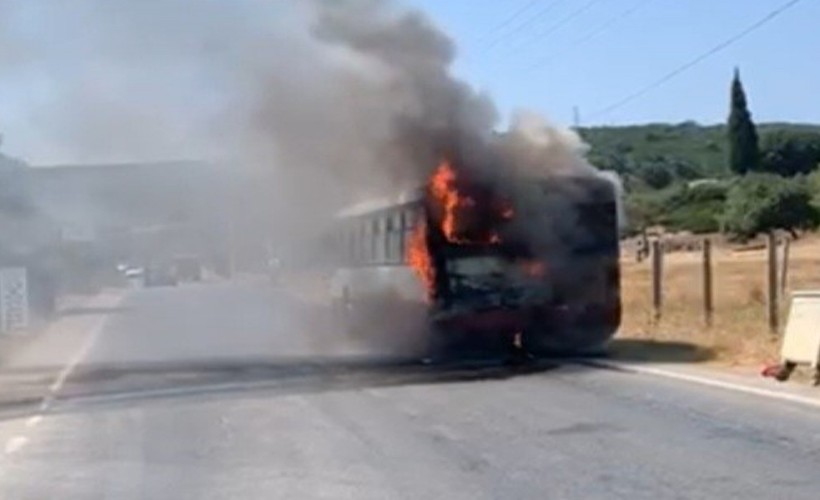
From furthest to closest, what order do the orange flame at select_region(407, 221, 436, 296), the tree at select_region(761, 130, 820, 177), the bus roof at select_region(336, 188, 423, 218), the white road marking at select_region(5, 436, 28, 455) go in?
the tree at select_region(761, 130, 820, 177) → the bus roof at select_region(336, 188, 423, 218) → the orange flame at select_region(407, 221, 436, 296) → the white road marking at select_region(5, 436, 28, 455)

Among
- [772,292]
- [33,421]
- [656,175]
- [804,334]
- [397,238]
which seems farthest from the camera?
[656,175]

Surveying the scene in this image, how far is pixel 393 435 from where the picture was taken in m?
18.6

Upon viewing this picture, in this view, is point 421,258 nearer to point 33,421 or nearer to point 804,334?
point 804,334

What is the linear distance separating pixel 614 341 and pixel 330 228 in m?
10.8

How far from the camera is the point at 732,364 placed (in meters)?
27.5

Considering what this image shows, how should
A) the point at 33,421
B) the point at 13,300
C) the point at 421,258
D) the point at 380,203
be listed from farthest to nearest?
the point at 13,300 < the point at 380,203 < the point at 421,258 < the point at 33,421

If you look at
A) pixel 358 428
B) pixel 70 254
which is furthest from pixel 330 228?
pixel 70 254

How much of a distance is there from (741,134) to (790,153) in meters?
17.5

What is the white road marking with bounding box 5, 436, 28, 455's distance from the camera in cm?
1869

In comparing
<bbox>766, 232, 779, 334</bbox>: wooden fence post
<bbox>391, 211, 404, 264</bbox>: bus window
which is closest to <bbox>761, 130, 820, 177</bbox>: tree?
<bbox>391, 211, 404, 264</bbox>: bus window

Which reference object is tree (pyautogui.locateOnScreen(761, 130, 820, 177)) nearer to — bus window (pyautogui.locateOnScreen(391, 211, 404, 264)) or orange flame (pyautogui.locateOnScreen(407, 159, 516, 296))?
bus window (pyautogui.locateOnScreen(391, 211, 404, 264))

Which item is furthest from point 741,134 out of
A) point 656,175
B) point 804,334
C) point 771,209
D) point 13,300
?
point 804,334

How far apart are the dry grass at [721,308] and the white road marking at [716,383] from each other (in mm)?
1477

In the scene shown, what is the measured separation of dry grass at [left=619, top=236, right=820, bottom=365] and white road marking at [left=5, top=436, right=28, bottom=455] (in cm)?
1129
